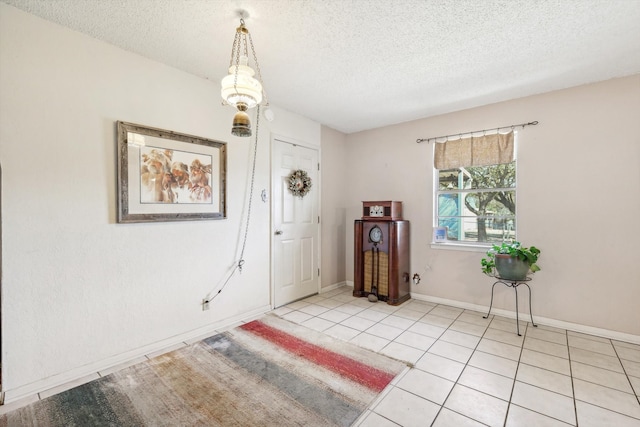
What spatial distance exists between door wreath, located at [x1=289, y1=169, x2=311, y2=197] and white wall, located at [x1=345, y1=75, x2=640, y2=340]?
6.39 ft

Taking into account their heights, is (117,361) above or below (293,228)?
below

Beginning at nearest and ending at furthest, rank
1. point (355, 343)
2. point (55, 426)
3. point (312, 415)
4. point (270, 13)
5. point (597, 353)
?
point (55, 426)
point (312, 415)
point (270, 13)
point (597, 353)
point (355, 343)

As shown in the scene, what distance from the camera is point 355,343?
8.49ft

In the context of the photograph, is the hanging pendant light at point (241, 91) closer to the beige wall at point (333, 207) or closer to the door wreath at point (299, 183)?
the door wreath at point (299, 183)

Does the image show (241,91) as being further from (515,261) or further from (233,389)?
(515,261)

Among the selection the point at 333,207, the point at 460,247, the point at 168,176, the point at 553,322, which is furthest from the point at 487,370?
the point at 168,176

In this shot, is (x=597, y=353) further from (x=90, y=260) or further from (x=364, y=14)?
(x=90, y=260)

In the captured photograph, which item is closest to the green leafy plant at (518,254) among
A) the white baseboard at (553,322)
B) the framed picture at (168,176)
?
the white baseboard at (553,322)

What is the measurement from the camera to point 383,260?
3746 millimetres

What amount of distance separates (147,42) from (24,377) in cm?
251

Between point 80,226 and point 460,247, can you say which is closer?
point 80,226

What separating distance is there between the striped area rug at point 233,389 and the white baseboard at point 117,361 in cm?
15

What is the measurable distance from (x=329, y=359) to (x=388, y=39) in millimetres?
2555

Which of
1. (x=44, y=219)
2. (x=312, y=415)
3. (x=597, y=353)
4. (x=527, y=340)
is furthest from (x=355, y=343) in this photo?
(x=44, y=219)
